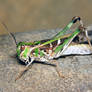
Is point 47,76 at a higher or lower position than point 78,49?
lower

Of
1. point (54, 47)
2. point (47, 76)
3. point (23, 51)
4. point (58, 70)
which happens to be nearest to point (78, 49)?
point (54, 47)

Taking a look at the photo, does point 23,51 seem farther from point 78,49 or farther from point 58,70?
point 78,49

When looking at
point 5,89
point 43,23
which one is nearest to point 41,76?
point 5,89

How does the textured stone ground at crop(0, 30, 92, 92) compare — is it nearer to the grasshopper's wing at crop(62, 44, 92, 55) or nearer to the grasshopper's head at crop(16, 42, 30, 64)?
the grasshopper's wing at crop(62, 44, 92, 55)

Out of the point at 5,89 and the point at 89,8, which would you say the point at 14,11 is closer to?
the point at 89,8

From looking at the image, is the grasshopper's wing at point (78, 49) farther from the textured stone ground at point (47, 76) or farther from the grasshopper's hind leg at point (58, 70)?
the grasshopper's hind leg at point (58, 70)
